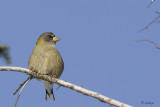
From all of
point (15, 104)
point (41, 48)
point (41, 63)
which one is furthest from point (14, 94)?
point (41, 48)

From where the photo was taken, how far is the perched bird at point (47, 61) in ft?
20.4

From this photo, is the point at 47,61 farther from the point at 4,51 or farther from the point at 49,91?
the point at 4,51

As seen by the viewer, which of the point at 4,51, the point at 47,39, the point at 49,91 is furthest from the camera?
the point at 47,39

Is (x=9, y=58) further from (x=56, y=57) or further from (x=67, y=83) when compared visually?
(x=56, y=57)

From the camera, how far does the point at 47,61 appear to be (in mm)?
6387

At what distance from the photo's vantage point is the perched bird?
20.4 feet

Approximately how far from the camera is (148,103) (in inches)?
148

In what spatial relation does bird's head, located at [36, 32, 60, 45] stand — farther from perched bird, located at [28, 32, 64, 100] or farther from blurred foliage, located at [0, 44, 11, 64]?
blurred foliage, located at [0, 44, 11, 64]

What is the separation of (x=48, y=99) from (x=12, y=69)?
3.59m

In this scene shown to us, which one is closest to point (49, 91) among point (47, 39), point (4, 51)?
point (47, 39)

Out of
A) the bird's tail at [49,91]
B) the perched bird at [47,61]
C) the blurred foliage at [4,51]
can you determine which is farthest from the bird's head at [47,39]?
the blurred foliage at [4,51]

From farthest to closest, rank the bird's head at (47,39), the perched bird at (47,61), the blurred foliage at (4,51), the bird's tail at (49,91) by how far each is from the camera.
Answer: the bird's head at (47,39), the bird's tail at (49,91), the perched bird at (47,61), the blurred foliage at (4,51)

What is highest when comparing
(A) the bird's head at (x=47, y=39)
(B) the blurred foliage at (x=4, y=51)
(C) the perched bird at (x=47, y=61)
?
(A) the bird's head at (x=47, y=39)

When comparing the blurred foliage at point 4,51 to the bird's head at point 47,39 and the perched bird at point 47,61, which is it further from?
the bird's head at point 47,39
